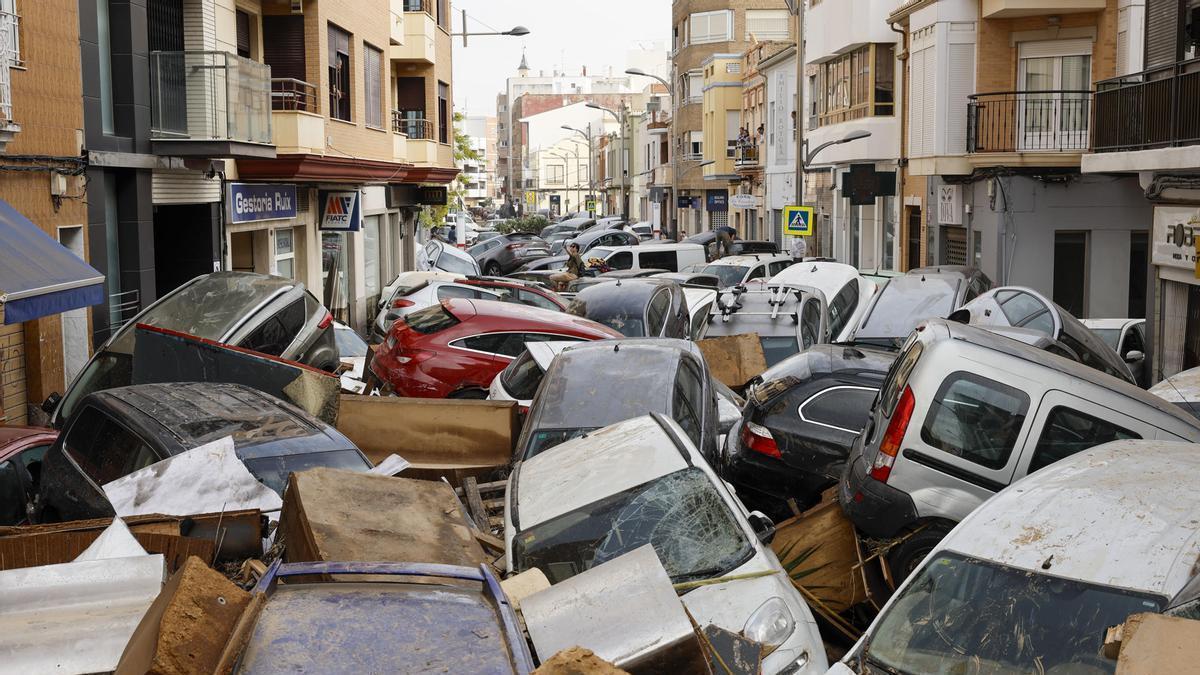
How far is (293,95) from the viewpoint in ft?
72.4

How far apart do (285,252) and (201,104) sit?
21.0 feet

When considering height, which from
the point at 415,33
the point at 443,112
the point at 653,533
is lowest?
the point at 653,533

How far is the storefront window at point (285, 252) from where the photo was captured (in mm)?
24158

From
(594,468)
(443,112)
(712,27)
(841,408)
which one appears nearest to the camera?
(594,468)

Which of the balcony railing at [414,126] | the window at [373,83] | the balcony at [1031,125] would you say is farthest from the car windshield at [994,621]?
the balcony railing at [414,126]

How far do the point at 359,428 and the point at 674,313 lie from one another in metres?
6.68

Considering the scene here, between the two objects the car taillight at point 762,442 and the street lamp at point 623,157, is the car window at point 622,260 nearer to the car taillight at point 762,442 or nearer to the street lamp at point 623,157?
the car taillight at point 762,442

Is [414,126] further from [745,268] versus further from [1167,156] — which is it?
[1167,156]

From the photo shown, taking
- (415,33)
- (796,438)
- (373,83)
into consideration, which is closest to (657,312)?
(796,438)

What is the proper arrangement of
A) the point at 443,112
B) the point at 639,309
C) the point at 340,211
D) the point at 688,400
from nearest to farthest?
1. the point at 688,400
2. the point at 639,309
3. the point at 340,211
4. the point at 443,112

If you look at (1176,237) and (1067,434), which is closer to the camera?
(1067,434)

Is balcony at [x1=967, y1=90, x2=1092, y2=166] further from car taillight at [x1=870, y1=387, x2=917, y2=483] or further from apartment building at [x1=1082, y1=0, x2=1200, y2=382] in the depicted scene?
car taillight at [x1=870, y1=387, x2=917, y2=483]

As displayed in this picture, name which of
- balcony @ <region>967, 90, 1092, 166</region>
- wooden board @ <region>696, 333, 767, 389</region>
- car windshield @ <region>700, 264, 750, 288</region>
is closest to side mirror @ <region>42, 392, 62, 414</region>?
wooden board @ <region>696, 333, 767, 389</region>

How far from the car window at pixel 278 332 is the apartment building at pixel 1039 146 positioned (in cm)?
1429
